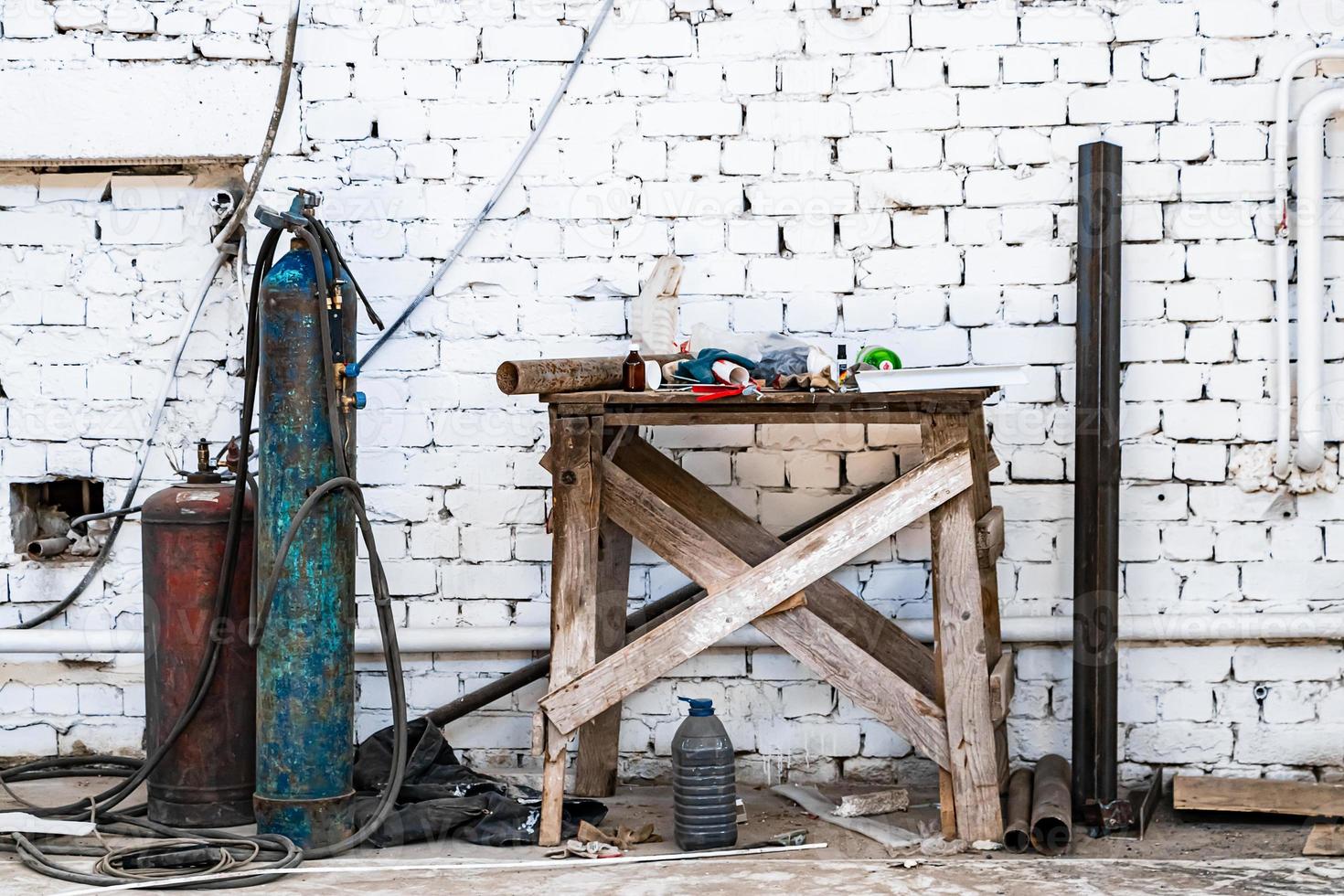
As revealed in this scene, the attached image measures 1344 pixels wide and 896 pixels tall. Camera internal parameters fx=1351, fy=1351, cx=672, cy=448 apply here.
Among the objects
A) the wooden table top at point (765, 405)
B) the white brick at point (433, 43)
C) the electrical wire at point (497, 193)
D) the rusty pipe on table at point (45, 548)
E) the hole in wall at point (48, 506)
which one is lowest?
the rusty pipe on table at point (45, 548)

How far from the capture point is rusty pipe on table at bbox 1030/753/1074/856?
352 centimetres

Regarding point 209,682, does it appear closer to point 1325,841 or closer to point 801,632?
point 801,632

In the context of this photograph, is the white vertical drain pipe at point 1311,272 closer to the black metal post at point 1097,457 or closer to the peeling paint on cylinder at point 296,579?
the black metal post at point 1097,457

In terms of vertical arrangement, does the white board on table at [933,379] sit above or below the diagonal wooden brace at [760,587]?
above

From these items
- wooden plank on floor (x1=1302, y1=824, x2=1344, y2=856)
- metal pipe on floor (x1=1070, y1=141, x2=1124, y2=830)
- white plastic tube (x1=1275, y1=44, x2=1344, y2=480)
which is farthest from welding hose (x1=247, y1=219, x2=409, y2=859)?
white plastic tube (x1=1275, y1=44, x2=1344, y2=480)

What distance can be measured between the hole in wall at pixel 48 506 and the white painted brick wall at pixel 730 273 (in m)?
0.10

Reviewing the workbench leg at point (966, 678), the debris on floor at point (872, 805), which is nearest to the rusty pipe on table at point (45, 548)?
the debris on floor at point (872, 805)

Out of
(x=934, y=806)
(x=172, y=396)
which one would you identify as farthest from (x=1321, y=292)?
(x=172, y=396)

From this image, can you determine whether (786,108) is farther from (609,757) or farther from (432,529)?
(609,757)

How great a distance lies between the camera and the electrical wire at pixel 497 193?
14.0 ft

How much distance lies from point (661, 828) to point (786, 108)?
2.21 meters

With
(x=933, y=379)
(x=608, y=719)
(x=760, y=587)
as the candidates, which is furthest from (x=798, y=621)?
(x=608, y=719)

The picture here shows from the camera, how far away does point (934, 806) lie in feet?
13.2

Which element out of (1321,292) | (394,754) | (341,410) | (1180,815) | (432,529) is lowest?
(1180,815)
